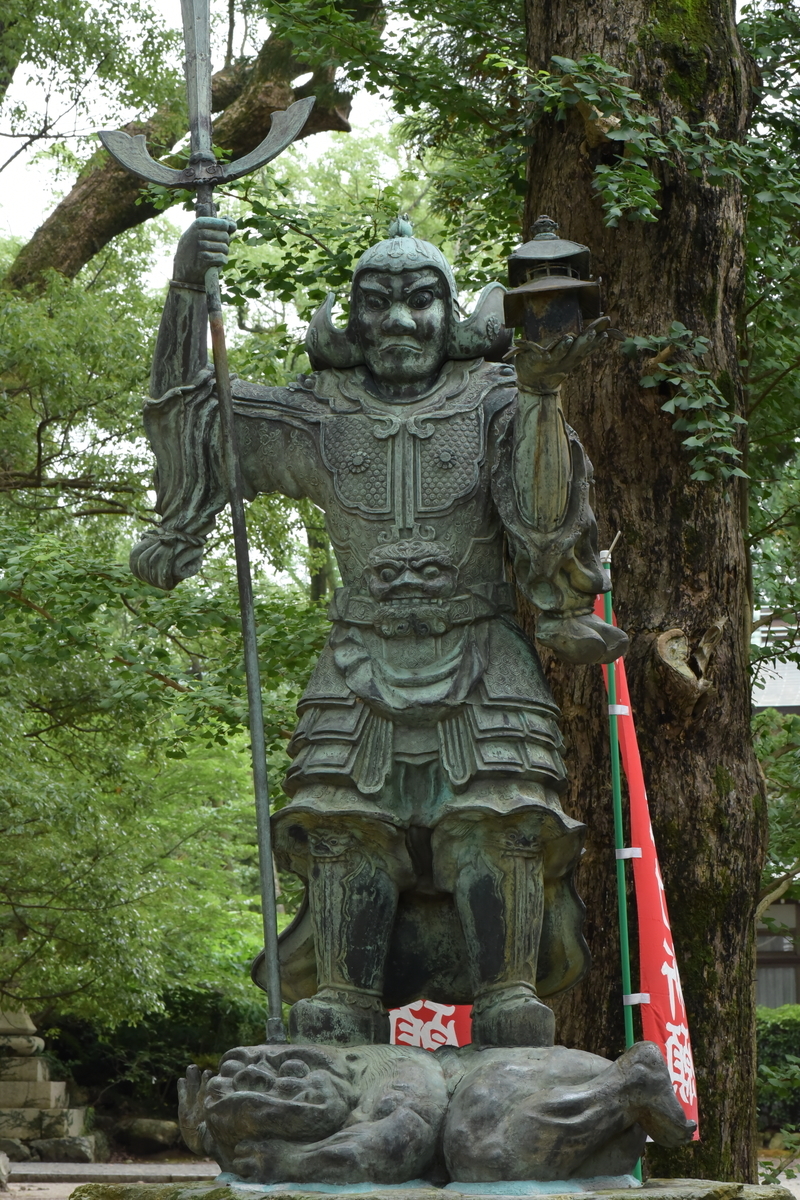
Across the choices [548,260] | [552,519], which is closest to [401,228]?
[548,260]

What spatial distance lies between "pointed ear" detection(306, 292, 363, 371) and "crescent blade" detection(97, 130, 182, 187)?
0.57 meters

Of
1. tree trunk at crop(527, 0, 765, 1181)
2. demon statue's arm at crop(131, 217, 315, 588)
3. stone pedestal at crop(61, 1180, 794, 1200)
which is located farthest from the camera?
tree trunk at crop(527, 0, 765, 1181)

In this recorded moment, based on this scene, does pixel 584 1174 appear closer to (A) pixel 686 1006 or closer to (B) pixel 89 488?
(A) pixel 686 1006

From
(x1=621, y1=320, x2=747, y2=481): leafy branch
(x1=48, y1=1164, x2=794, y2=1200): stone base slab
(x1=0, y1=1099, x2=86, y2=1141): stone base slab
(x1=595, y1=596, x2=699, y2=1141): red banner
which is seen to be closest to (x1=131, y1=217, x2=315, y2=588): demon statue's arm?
(x1=48, y1=1164, x2=794, y2=1200): stone base slab

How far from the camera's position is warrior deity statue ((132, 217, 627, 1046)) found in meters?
3.82

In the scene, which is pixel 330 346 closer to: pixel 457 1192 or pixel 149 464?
pixel 457 1192

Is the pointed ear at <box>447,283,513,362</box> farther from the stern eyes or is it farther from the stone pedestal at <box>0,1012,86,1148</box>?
the stone pedestal at <box>0,1012,86,1148</box>

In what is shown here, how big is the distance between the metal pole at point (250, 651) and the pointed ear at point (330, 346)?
0.29 metres

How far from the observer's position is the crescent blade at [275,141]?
414 centimetres

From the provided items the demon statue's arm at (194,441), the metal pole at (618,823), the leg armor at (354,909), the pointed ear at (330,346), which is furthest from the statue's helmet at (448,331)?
the metal pole at (618,823)

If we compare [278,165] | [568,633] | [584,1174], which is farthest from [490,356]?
[278,165]

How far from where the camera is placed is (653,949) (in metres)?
5.73

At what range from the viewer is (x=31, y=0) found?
12039 mm

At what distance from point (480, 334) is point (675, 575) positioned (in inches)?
109
